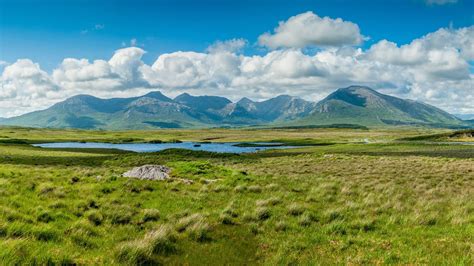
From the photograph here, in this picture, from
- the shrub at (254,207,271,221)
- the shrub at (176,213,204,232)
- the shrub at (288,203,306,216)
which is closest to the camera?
the shrub at (176,213,204,232)

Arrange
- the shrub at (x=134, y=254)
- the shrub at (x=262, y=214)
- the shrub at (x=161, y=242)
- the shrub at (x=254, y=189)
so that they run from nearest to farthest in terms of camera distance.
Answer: the shrub at (x=134, y=254), the shrub at (x=161, y=242), the shrub at (x=262, y=214), the shrub at (x=254, y=189)

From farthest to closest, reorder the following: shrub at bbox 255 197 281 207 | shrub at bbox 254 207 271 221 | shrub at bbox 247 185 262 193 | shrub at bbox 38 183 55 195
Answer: shrub at bbox 247 185 262 193 → shrub at bbox 255 197 281 207 → shrub at bbox 38 183 55 195 → shrub at bbox 254 207 271 221

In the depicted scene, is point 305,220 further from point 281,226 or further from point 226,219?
point 226,219

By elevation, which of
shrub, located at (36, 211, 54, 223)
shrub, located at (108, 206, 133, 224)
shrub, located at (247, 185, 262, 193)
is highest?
shrub, located at (36, 211, 54, 223)

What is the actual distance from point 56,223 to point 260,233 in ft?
25.4

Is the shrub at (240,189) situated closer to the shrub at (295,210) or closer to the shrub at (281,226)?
the shrub at (295,210)

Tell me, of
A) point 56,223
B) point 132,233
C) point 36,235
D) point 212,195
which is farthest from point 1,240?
point 212,195

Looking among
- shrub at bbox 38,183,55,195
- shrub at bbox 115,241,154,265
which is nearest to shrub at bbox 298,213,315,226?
shrub at bbox 115,241,154,265

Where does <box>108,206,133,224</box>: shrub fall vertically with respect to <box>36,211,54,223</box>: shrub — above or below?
below

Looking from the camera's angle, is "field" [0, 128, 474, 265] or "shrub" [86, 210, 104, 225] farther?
"shrub" [86, 210, 104, 225]

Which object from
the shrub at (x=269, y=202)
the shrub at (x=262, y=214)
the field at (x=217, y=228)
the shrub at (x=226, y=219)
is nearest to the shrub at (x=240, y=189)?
the field at (x=217, y=228)

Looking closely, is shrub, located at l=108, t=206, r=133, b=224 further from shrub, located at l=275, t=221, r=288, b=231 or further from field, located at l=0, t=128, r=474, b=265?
shrub, located at l=275, t=221, r=288, b=231

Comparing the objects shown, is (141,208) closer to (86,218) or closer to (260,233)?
(86,218)

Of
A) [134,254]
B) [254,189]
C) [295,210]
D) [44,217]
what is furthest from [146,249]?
[254,189]
